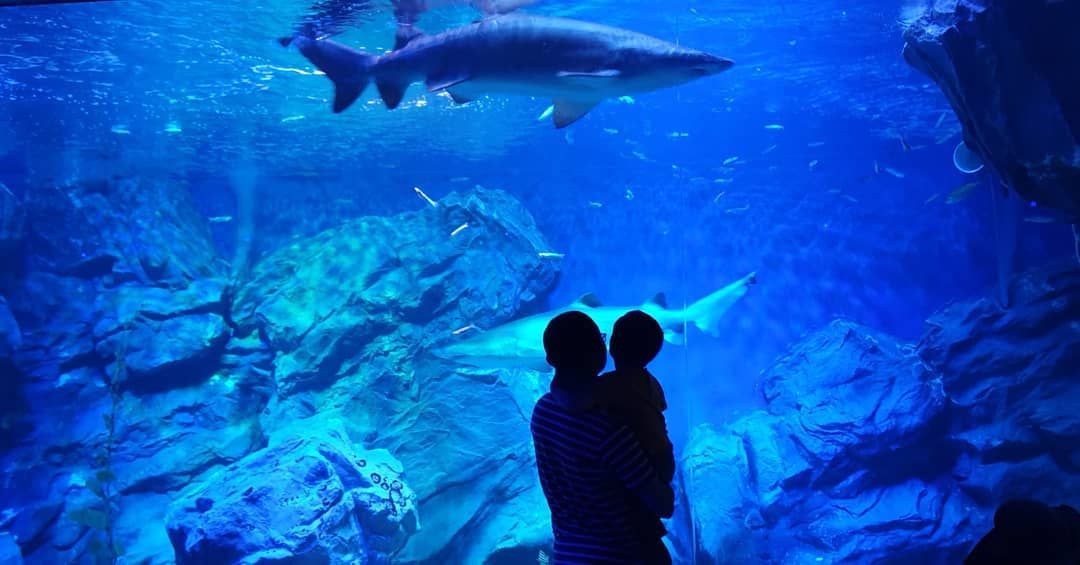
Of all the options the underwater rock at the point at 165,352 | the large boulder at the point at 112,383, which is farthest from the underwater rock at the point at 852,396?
the underwater rock at the point at 165,352

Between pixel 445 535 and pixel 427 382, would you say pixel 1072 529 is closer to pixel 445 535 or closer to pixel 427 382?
pixel 445 535

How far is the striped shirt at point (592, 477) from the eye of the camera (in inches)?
82.2

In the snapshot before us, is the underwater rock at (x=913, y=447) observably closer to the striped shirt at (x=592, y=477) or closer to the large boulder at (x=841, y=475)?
the large boulder at (x=841, y=475)

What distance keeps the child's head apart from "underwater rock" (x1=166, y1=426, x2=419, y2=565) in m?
6.37

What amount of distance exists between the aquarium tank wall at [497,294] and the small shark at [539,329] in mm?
74

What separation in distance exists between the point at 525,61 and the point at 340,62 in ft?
6.11

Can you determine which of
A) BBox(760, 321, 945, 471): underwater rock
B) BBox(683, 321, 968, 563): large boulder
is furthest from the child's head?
BBox(760, 321, 945, 471): underwater rock

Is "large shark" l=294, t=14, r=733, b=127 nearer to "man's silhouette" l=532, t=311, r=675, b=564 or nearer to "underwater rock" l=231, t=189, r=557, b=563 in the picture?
"man's silhouette" l=532, t=311, r=675, b=564

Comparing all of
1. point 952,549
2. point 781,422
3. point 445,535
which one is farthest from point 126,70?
point 952,549

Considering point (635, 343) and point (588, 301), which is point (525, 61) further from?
point (588, 301)

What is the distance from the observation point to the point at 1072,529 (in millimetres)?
1479

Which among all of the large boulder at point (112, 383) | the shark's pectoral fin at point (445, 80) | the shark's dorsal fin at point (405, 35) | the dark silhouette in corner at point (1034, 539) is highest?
the shark's dorsal fin at point (405, 35)

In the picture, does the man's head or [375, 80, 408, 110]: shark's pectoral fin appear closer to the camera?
the man's head

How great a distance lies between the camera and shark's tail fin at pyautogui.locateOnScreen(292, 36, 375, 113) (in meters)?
5.27
